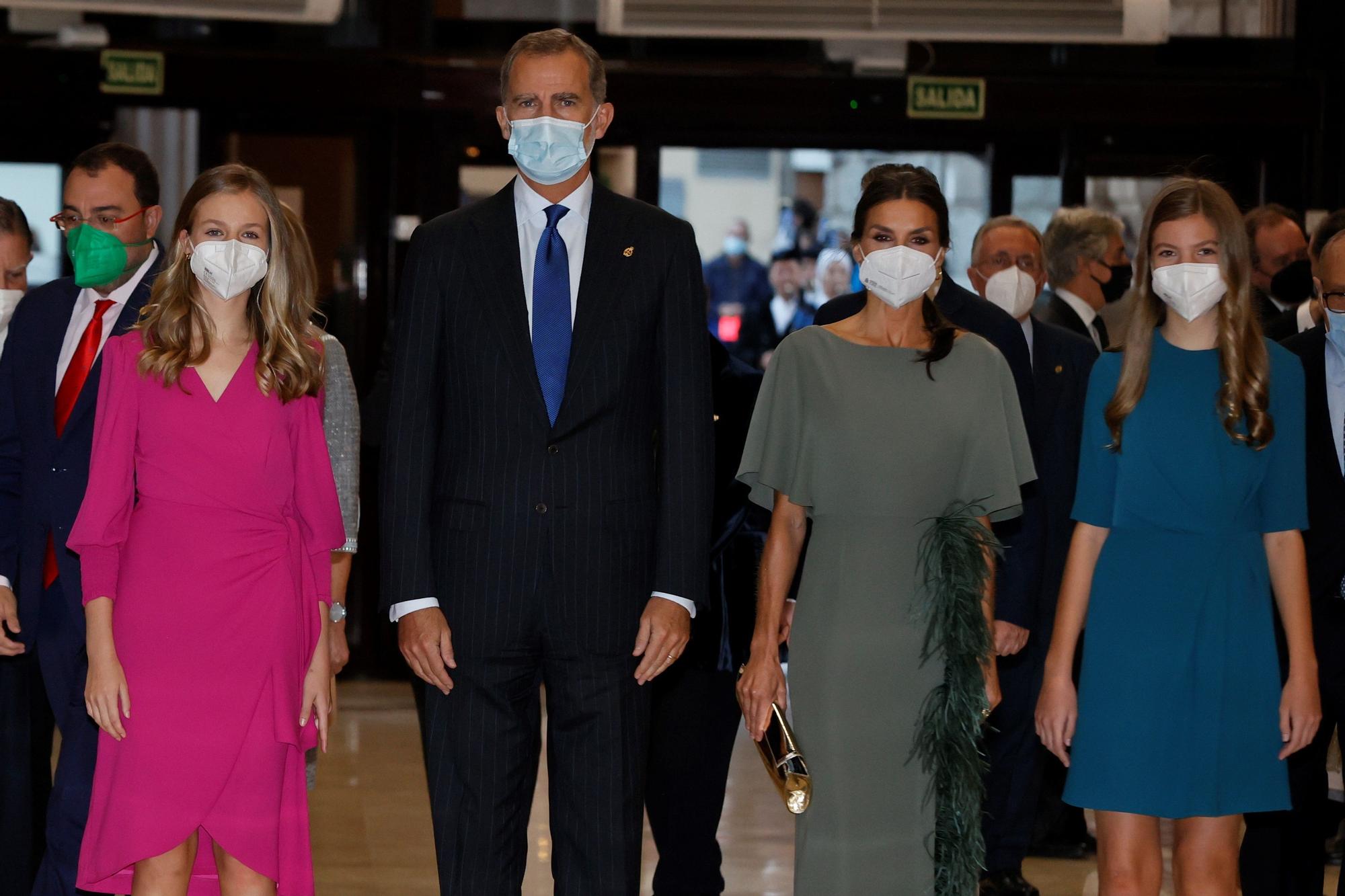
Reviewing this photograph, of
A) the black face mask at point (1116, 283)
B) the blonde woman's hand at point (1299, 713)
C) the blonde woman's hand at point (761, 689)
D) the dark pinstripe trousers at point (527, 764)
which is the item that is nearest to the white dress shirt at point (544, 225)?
the dark pinstripe trousers at point (527, 764)

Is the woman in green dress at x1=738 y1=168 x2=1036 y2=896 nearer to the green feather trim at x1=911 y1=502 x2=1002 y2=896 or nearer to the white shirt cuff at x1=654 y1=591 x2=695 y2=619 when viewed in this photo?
the green feather trim at x1=911 y1=502 x2=1002 y2=896

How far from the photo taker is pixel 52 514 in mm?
3865

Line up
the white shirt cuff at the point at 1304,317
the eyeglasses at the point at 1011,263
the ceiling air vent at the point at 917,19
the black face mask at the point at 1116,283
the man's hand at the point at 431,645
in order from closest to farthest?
the man's hand at the point at 431,645 < the white shirt cuff at the point at 1304,317 < the eyeglasses at the point at 1011,263 < the black face mask at the point at 1116,283 < the ceiling air vent at the point at 917,19

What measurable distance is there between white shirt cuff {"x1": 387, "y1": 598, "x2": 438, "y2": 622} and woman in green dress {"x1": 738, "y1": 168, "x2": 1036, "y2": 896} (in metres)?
0.66

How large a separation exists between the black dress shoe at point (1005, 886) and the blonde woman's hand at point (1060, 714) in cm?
150

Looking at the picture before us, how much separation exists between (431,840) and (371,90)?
3896 mm

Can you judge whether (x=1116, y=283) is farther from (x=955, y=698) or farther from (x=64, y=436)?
(x=64, y=436)

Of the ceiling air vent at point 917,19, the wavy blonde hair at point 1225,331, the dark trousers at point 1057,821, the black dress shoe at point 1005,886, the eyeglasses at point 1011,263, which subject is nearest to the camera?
the wavy blonde hair at point 1225,331

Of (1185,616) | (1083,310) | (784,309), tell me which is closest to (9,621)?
(1185,616)

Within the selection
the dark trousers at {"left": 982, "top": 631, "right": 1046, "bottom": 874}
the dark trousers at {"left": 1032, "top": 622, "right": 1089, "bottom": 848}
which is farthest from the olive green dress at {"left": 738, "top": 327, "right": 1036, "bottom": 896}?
the dark trousers at {"left": 1032, "top": 622, "right": 1089, "bottom": 848}

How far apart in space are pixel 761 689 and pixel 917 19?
4.41m

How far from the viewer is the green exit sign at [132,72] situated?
772 centimetres

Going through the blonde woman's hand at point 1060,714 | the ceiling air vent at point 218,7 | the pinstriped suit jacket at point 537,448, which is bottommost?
the blonde woman's hand at point 1060,714

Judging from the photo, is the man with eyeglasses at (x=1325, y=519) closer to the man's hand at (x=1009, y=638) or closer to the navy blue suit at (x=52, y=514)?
the man's hand at (x=1009, y=638)
